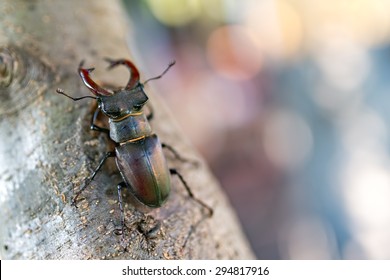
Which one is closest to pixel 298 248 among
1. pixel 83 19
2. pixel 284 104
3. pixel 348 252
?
pixel 348 252

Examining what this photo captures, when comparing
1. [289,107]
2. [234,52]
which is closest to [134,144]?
[289,107]

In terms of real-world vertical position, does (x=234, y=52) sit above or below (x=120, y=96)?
below

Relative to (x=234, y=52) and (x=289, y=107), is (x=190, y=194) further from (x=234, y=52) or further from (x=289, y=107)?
(x=234, y=52)

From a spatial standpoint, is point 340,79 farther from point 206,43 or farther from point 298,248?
point 298,248

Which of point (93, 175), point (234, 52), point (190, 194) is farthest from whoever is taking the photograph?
point (234, 52)

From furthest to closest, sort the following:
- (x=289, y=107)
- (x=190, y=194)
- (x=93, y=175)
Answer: (x=289, y=107) → (x=190, y=194) → (x=93, y=175)

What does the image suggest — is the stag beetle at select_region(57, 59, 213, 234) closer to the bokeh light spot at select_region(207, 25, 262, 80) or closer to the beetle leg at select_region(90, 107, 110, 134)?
the beetle leg at select_region(90, 107, 110, 134)

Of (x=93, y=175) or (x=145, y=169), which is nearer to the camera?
(x=93, y=175)
